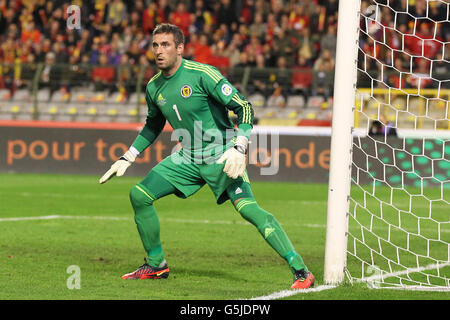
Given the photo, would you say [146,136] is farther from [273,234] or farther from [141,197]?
[273,234]

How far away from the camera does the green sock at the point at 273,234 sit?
21.8 ft

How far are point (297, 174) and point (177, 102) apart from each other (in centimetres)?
1119

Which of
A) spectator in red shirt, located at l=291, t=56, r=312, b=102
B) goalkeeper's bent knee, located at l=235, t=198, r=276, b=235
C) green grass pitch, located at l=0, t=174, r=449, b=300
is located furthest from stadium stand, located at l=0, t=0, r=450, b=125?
goalkeeper's bent knee, located at l=235, t=198, r=276, b=235

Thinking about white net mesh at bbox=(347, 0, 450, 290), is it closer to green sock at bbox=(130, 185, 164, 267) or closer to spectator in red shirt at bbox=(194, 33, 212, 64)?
green sock at bbox=(130, 185, 164, 267)

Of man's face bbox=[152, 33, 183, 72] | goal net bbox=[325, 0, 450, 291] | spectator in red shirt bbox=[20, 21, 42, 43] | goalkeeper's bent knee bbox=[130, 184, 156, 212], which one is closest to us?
man's face bbox=[152, 33, 183, 72]

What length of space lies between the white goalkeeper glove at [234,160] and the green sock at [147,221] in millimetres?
854

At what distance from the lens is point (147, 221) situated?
7.13 m

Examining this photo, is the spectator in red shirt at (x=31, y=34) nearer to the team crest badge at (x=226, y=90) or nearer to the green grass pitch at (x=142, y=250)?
the green grass pitch at (x=142, y=250)

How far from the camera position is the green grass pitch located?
6.49 metres

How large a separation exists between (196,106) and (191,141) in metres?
0.29

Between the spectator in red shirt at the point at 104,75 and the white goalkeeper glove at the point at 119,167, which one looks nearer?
the white goalkeeper glove at the point at 119,167

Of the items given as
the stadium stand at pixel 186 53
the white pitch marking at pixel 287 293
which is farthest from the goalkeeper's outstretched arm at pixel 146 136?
the stadium stand at pixel 186 53

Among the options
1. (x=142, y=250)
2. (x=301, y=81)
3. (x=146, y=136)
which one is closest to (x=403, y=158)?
(x=301, y=81)
